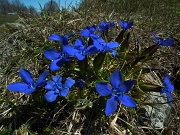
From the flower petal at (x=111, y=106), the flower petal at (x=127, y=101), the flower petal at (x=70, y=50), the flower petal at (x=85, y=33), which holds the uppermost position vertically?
the flower petal at (x=85, y=33)

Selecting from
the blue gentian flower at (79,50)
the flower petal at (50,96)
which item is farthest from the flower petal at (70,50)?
the flower petal at (50,96)

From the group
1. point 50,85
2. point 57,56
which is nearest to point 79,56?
point 57,56

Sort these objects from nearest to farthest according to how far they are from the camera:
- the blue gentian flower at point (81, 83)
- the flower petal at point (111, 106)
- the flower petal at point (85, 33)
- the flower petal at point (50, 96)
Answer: the flower petal at point (111, 106), the flower petal at point (50, 96), the blue gentian flower at point (81, 83), the flower petal at point (85, 33)

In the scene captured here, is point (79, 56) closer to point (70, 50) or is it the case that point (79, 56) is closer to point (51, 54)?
point (70, 50)

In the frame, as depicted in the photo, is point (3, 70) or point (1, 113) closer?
point (1, 113)

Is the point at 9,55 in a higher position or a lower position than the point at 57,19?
lower

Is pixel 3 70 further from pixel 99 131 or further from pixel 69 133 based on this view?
pixel 99 131

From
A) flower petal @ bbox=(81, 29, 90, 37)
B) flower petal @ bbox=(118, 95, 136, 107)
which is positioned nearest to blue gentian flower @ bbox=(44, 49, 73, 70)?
flower petal @ bbox=(81, 29, 90, 37)

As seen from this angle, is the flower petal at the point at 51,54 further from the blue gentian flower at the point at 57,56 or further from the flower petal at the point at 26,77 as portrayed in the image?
the flower petal at the point at 26,77

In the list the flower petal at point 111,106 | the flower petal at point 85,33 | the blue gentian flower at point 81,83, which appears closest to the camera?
the flower petal at point 111,106

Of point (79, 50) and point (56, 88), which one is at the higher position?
point (79, 50)

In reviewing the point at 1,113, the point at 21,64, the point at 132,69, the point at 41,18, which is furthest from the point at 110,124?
the point at 41,18
